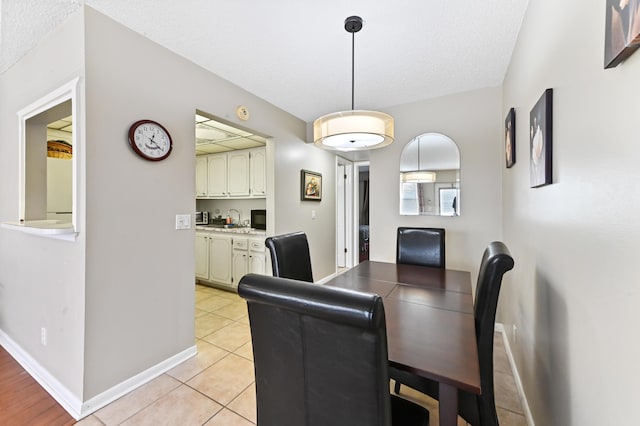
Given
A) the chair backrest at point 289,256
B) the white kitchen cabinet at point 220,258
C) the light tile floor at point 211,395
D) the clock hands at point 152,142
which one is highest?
the clock hands at point 152,142

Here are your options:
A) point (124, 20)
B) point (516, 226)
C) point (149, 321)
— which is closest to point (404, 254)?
point (516, 226)

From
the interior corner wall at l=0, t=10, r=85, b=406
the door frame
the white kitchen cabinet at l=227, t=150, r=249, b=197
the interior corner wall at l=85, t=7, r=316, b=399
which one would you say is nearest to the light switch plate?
the interior corner wall at l=85, t=7, r=316, b=399

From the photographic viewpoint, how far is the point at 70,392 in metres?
1.70

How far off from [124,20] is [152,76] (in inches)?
13.6

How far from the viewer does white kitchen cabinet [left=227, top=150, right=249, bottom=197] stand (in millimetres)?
4289

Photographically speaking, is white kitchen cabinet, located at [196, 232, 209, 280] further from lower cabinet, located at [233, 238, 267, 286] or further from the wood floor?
the wood floor

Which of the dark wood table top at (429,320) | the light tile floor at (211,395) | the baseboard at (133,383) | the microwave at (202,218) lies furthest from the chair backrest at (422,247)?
the microwave at (202,218)

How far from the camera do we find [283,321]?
0.83m

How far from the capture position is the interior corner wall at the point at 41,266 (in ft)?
5.53

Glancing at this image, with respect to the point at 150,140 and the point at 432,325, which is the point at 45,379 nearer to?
the point at 150,140

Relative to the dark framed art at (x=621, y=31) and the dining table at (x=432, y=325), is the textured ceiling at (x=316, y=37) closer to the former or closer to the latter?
the dark framed art at (x=621, y=31)

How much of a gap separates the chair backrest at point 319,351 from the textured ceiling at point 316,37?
70.1 inches

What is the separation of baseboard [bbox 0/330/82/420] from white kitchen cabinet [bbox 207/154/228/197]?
112 inches

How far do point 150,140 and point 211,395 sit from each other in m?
1.85
